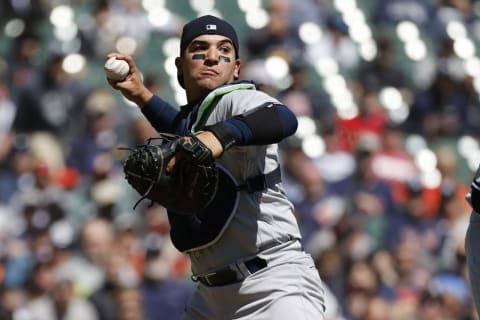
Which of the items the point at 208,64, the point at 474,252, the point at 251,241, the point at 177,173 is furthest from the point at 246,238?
the point at 474,252

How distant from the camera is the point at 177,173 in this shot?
3824 millimetres

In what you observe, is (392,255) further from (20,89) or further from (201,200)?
(201,200)

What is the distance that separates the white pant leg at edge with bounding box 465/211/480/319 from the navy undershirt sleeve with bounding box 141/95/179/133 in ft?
4.52

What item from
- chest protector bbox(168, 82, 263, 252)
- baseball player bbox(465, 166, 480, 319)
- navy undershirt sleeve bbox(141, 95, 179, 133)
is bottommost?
baseball player bbox(465, 166, 480, 319)

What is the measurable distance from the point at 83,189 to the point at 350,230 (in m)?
2.32

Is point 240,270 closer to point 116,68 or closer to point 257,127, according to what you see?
point 257,127

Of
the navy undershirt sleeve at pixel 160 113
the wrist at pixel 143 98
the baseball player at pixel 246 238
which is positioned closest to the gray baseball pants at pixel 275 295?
the baseball player at pixel 246 238

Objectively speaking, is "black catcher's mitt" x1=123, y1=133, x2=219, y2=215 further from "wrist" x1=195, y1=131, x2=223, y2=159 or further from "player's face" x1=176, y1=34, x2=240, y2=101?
"player's face" x1=176, y1=34, x2=240, y2=101

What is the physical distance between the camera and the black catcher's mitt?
3.71 meters

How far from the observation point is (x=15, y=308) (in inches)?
312

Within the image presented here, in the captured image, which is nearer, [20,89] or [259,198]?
[259,198]

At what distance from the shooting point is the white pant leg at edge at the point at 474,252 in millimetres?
4492

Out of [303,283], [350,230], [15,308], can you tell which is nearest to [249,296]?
[303,283]

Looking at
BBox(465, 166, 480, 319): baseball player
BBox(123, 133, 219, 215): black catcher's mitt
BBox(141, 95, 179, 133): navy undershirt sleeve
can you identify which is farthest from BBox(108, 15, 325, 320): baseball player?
BBox(465, 166, 480, 319): baseball player
